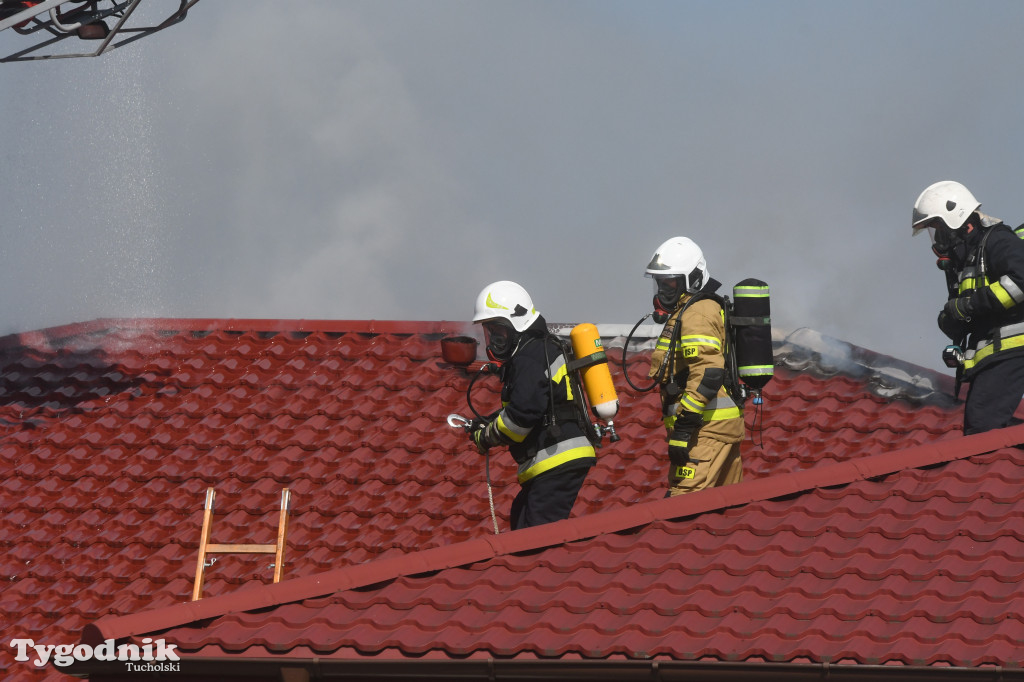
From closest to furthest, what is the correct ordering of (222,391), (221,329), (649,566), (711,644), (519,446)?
(711,644) < (649,566) < (519,446) < (222,391) < (221,329)

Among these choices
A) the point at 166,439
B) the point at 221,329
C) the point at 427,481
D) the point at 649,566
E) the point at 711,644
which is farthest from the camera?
the point at 221,329

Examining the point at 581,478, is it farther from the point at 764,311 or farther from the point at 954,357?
the point at 954,357

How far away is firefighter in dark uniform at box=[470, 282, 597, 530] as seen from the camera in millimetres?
7562

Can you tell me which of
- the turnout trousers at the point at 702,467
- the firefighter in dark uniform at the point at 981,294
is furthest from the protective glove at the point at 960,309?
the turnout trousers at the point at 702,467

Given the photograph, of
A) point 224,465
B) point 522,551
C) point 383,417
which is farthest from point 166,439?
point 522,551

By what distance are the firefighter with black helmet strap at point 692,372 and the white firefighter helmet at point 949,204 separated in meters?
1.37

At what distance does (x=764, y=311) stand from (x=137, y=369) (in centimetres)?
635

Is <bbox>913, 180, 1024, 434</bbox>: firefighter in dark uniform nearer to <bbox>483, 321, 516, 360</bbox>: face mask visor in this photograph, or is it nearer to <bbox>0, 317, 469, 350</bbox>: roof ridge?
<bbox>483, 321, 516, 360</bbox>: face mask visor

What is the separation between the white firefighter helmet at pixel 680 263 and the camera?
7.84m

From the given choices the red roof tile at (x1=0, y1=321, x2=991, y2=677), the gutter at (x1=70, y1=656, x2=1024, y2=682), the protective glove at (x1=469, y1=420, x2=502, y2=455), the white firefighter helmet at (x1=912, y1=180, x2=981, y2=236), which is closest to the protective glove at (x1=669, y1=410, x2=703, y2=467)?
the red roof tile at (x1=0, y1=321, x2=991, y2=677)

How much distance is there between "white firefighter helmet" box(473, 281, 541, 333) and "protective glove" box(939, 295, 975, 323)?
2456 mm

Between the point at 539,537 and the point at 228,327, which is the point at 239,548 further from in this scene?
the point at 228,327

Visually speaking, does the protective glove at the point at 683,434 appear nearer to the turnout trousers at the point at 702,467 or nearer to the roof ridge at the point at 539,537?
the turnout trousers at the point at 702,467

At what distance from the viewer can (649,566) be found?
6.61 meters
